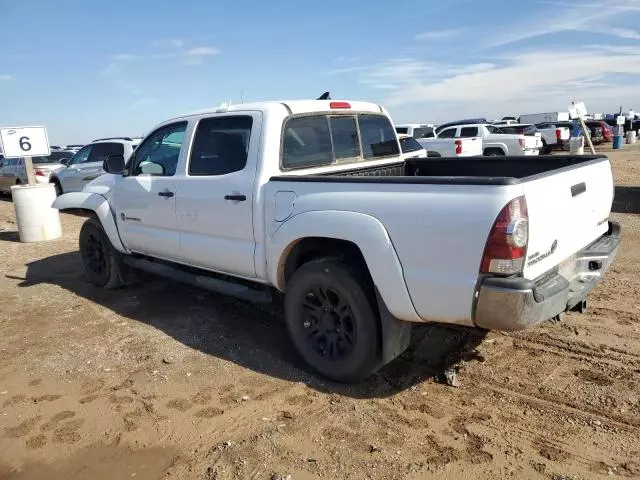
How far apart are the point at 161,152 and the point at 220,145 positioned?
1051 millimetres

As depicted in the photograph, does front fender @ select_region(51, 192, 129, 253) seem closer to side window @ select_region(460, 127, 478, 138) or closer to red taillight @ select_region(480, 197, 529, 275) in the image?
red taillight @ select_region(480, 197, 529, 275)

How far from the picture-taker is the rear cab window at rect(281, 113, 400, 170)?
427cm

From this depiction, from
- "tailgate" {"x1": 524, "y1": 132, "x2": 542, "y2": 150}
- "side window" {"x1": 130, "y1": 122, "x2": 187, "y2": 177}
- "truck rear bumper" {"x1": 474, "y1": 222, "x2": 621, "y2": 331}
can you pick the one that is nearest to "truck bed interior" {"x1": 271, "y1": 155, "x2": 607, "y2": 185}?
"truck rear bumper" {"x1": 474, "y1": 222, "x2": 621, "y2": 331}

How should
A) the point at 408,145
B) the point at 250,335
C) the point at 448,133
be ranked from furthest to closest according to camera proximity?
the point at 448,133 → the point at 408,145 → the point at 250,335

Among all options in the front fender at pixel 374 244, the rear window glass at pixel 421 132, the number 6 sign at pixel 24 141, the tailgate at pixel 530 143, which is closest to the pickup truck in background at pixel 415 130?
the rear window glass at pixel 421 132

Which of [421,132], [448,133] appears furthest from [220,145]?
[421,132]

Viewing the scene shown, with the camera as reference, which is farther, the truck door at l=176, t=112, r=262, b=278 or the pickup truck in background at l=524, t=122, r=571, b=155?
the pickup truck in background at l=524, t=122, r=571, b=155

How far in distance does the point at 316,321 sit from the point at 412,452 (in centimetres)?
122

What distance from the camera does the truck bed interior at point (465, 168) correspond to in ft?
12.2

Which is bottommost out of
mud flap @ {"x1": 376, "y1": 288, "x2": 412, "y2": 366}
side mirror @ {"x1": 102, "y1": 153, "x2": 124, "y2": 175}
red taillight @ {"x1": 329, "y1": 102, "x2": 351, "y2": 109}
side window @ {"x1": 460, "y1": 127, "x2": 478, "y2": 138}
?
mud flap @ {"x1": 376, "y1": 288, "x2": 412, "y2": 366}

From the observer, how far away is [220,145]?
449 centimetres

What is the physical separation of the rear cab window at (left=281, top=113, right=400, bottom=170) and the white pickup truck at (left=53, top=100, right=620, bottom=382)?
0.01 metres

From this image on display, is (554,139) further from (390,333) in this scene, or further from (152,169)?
(390,333)

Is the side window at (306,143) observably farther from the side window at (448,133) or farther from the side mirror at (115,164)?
the side window at (448,133)
